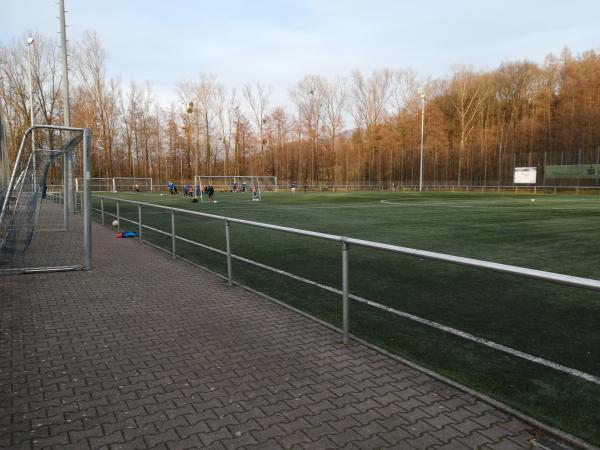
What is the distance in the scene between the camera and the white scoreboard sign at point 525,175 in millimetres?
44125

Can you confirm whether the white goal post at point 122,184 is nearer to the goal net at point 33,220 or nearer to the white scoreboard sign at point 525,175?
the white scoreboard sign at point 525,175

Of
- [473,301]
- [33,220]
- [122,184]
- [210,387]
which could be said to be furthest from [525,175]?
[210,387]

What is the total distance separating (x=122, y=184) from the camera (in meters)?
56.0

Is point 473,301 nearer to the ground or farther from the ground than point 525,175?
nearer to the ground

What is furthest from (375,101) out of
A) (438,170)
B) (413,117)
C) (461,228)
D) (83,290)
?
(83,290)

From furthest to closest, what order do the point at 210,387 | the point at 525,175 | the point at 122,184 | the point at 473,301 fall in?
the point at 122,184, the point at 525,175, the point at 473,301, the point at 210,387

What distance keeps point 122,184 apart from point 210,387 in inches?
2253

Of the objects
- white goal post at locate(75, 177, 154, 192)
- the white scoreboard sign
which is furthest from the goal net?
white goal post at locate(75, 177, 154, 192)

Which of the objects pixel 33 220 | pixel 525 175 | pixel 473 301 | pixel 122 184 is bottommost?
pixel 473 301

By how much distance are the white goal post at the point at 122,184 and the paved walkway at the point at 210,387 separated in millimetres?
52563

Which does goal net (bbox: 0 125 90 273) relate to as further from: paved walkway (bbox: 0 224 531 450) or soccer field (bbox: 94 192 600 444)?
paved walkway (bbox: 0 224 531 450)

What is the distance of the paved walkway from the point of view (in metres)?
2.73

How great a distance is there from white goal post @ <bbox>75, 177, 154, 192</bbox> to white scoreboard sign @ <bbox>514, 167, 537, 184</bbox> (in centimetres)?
4239

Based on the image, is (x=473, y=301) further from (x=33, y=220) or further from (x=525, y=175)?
(x=525, y=175)
